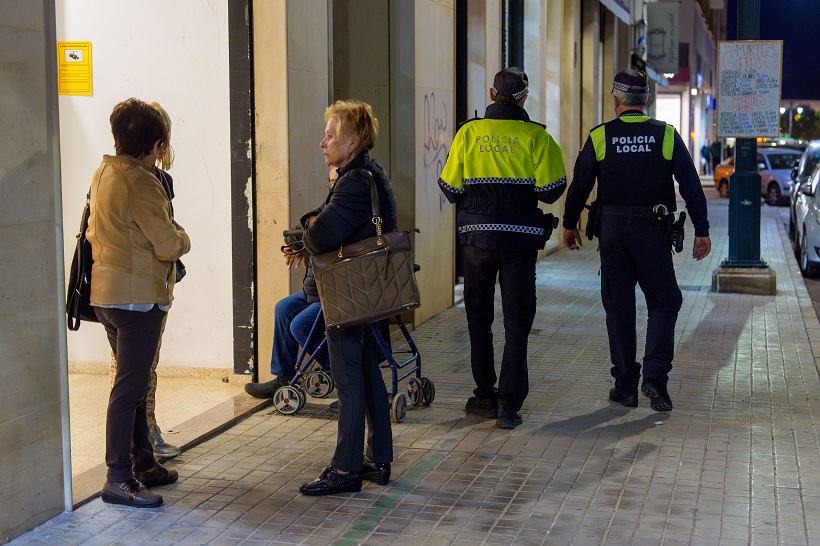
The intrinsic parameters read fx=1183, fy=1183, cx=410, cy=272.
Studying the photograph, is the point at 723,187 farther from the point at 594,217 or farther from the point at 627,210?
the point at 627,210

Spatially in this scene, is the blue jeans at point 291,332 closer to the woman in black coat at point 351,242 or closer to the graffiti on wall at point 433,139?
the woman in black coat at point 351,242

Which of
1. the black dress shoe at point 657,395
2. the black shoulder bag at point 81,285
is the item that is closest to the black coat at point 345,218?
the black shoulder bag at point 81,285

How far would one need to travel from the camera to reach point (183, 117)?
26.0ft

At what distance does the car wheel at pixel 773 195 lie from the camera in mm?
31156

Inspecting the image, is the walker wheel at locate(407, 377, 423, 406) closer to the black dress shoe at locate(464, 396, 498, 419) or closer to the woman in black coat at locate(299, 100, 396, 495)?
the black dress shoe at locate(464, 396, 498, 419)

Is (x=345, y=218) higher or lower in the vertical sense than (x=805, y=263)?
higher

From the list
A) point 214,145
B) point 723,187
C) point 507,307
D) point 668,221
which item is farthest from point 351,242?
point 723,187

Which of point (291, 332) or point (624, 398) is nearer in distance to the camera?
point (291, 332)

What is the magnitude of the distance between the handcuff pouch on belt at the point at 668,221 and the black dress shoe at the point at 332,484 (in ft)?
8.65

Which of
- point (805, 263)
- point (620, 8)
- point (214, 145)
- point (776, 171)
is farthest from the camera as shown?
point (776, 171)

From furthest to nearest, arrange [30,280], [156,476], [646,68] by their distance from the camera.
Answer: [646,68], [156,476], [30,280]

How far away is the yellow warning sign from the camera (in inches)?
317

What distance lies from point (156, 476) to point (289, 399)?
1.54 meters

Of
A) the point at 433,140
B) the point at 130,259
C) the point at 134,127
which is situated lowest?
the point at 130,259
